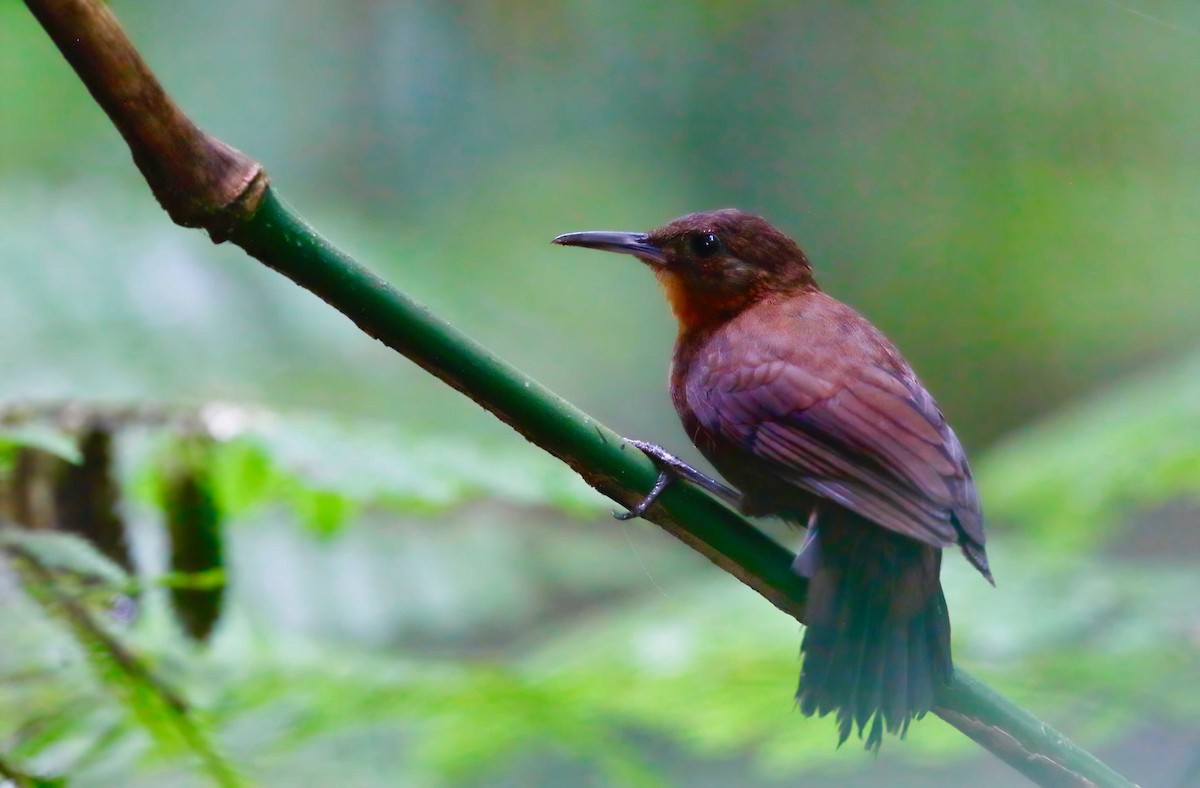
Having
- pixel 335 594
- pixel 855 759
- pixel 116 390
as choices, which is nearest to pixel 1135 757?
pixel 855 759

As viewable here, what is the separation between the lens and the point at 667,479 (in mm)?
1602

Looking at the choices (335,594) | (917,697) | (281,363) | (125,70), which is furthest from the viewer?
(281,363)

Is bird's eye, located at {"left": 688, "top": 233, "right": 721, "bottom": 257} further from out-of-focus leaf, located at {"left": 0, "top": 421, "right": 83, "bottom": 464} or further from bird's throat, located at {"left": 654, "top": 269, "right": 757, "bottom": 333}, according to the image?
out-of-focus leaf, located at {"left": 0, "top": 421, "right": 83, "bottom": 464}

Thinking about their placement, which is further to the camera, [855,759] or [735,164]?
[735,164]

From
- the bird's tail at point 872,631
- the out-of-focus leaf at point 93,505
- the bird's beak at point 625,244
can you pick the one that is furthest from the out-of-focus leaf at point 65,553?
the bird's beak at point 625,244

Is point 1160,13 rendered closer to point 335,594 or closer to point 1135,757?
point 1135,757

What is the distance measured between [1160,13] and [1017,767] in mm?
3462

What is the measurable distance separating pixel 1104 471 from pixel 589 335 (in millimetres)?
2983

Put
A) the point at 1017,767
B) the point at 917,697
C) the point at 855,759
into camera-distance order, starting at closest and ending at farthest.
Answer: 1. the point at 1017,767
2. the point at 917,697
3. the point at 855,759

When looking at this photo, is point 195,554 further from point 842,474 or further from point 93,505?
point 842,474

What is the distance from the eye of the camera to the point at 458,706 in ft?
10.8

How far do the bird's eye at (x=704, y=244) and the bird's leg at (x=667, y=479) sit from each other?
73 centimetres

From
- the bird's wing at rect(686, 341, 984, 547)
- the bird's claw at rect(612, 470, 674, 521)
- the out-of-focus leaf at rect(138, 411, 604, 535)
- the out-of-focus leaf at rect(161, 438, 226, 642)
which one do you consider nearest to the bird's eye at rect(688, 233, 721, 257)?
the bird's wing at rect(686, 341, 984, 547)

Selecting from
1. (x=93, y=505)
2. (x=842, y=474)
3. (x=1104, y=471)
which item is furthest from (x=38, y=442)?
(x=1104, y=471)
